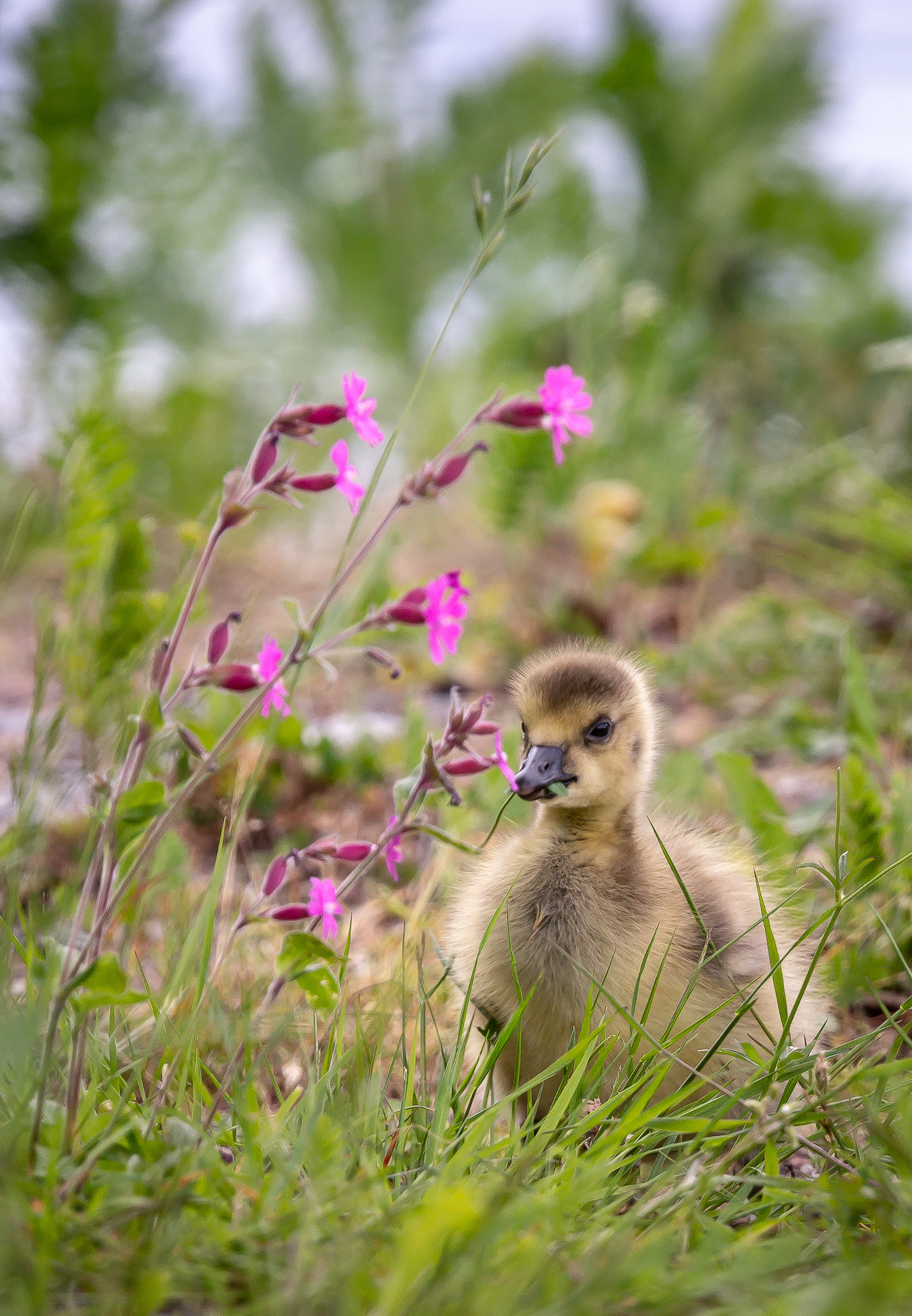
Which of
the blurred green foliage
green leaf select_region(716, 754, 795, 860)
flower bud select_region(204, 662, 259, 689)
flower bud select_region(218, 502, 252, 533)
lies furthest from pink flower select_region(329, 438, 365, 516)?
the blurred green foliage

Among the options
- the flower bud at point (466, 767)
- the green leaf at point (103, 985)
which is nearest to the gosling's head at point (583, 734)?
the flower bud at point (466, 767)

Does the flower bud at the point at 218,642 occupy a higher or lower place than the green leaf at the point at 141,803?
higher

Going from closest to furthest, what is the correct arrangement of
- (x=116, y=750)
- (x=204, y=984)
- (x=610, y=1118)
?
(x=204, y=984) < (x=610, y=1118) < (x=116, y=750)

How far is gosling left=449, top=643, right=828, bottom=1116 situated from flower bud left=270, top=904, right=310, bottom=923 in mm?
332

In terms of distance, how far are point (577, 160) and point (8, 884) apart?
8112 mm

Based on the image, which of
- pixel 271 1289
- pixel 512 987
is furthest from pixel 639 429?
pixel 271 1289

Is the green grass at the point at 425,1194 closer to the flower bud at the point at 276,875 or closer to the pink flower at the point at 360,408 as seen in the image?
the flower bud at the point at 276,875

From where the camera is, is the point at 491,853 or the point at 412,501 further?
the point at 491,853

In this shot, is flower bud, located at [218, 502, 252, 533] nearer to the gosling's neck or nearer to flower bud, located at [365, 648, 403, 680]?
flower bud, located at [365, 648, 403, 680]

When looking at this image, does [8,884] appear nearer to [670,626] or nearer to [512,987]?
[512,987]

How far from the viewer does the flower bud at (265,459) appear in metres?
1.34

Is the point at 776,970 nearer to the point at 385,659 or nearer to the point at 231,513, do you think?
the point at 385,659

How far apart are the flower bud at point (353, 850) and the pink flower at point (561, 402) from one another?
1.78 feet

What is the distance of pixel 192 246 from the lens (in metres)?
7.83
